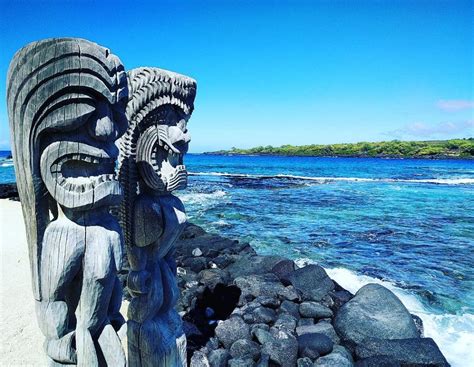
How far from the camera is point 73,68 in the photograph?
2287mm

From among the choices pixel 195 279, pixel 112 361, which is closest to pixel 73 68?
pixel 112 361

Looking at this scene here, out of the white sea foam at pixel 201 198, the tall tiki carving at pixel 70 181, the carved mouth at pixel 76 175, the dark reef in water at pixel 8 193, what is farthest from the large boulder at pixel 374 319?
the dark reef in water at pixel 8 193

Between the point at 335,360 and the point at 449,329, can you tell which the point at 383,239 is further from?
the point at 335,360

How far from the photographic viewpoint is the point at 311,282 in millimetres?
8023

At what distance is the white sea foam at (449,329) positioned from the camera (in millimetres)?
6453

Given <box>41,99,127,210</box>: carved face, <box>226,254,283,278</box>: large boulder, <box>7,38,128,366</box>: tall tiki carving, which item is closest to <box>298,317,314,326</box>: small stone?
<box>226,254,283,278</box>: large boulder

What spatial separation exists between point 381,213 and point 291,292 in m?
13.5

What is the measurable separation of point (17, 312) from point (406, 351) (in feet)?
18.7

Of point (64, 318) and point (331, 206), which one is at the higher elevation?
point (64, 318)

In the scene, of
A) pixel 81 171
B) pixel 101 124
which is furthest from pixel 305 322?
pixel 101 124

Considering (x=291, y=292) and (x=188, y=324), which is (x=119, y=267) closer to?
(x=188, y=324)

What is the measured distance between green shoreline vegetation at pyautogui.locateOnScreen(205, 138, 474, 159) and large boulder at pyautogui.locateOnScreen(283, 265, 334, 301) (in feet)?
289

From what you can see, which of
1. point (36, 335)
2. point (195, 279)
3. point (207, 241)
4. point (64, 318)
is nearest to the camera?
point (64, 318)

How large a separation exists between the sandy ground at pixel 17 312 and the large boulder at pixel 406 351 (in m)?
3.60
